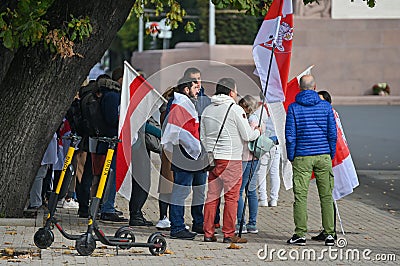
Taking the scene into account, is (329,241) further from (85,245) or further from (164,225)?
(85,245)

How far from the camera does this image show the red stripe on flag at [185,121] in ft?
35.7

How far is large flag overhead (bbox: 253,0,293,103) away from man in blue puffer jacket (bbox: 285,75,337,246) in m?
0.71

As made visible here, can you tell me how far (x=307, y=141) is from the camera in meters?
10.6

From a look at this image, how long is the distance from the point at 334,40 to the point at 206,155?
31.8m

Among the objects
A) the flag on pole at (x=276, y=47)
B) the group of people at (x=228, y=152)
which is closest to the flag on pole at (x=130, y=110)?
the group of people at (x=228, y=152)

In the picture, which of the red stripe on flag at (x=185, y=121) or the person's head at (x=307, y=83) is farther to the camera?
the red stripe on flag at (x=185, y=121)

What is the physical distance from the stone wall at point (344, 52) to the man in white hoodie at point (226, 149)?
1199 inches

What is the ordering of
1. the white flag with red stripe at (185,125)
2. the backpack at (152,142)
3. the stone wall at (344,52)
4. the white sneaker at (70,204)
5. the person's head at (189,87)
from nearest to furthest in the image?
the white flag with red stripe at (185,125) → the person's head at (189,87) → the backpack at (152,142) → the white sneaker at (70,204) → the stone wall at (344,52)

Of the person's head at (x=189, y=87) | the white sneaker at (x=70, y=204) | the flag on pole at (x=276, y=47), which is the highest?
the flag on pole at (x=276, y=47)

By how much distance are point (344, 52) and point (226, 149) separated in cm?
3194

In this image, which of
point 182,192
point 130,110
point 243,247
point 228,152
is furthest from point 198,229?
point 130,110

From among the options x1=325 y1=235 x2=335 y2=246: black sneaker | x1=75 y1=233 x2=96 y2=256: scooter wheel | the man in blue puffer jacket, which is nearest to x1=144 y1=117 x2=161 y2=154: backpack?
the man in blue puffer jacket

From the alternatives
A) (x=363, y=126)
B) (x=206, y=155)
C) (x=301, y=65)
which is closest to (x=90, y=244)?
(x=206, y=155)

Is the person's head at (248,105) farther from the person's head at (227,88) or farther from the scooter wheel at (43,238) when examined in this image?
the scooter wheel at (43,238)
